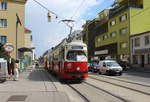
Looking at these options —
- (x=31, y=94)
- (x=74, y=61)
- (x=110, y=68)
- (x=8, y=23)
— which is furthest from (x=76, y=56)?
(x=8, y=23)

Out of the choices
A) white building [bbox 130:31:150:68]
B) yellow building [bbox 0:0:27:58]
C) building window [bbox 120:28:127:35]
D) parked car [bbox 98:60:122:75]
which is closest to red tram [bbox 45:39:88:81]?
parked car [bbox 98:60:122:75]

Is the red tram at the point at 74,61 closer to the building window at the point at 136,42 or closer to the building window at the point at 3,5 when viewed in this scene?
the building window at the point at 136,42

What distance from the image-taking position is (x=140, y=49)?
188ft

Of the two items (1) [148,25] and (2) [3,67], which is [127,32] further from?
(2) [3,67]

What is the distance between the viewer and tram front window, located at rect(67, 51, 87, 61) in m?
23.7

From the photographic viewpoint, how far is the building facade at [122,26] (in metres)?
64.0

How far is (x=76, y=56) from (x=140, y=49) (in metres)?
35.2

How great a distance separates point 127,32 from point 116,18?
763 cm

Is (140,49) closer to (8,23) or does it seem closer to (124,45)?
(124,45)

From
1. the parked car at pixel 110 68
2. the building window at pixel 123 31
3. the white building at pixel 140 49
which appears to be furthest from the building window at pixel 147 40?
the parked car at pixel 110 68

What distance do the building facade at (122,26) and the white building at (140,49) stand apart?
7.69 ft

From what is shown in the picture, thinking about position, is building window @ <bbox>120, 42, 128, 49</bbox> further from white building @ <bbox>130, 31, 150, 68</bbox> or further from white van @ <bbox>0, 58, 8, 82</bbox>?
white van @ <bbox>0, 58, 8, 82</bbox>

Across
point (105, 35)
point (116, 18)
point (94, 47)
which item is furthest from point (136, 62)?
point (94, 47)

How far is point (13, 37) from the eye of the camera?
195 ft
